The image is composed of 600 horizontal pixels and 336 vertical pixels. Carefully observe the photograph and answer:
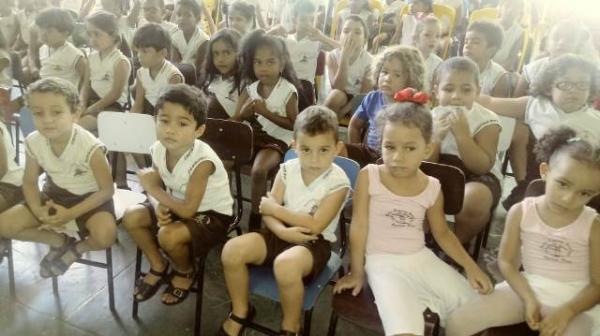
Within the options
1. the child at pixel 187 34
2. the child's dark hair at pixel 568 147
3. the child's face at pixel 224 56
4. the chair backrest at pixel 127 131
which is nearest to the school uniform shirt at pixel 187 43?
the child at pixel 187 34

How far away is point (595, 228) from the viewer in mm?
1482

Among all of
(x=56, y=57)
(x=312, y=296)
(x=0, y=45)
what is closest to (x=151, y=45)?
(x=56, y=57)

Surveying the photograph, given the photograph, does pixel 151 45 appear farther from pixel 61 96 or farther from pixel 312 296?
pixel 312 296

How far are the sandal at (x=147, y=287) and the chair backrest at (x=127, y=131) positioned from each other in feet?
2.03

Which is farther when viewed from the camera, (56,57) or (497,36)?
(56,57)

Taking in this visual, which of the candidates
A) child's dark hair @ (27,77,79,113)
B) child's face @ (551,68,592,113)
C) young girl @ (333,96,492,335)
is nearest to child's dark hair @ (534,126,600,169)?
young girl @ (333,96,492,335)

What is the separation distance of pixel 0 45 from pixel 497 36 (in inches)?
134

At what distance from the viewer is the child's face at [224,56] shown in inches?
114

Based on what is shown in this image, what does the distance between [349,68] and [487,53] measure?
97 cm

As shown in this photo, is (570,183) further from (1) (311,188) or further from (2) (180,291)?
(2) (180,291)

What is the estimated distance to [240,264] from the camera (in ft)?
5.10


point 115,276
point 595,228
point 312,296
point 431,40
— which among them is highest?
point 431,40

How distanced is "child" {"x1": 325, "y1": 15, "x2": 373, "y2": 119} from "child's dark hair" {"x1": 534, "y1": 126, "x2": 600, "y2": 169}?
167 cm

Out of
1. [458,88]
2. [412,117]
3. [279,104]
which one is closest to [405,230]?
[412,117]
